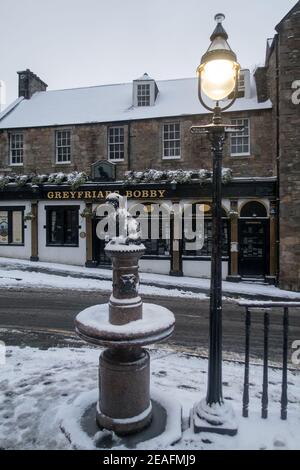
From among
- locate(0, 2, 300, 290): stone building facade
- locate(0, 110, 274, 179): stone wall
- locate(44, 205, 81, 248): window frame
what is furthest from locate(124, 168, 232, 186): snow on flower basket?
locate(44, 205, 81, 248): window frame

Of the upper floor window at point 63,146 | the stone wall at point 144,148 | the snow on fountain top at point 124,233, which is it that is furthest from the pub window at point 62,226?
the snow on fountain top at point 124,233

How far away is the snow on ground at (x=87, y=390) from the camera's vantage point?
341 cm

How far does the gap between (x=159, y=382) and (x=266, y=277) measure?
11279 mm

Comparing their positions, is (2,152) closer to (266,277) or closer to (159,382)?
(266,277)

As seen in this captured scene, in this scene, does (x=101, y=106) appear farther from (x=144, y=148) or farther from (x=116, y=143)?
(x=144, y=148)

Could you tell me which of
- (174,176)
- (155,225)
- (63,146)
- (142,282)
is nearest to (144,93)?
(63,146)

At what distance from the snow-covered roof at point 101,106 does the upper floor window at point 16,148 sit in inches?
21.7

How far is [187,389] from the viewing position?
4688 mm

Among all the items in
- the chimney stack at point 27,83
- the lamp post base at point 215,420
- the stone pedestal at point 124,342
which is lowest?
the lamp post base at point 215,420

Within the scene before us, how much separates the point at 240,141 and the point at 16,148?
39.7 ft

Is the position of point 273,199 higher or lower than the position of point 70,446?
higher

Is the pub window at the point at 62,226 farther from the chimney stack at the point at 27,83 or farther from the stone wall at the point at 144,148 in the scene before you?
the chimney stack at the point at 27,83

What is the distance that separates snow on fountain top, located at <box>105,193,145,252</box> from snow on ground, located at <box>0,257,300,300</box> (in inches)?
340
